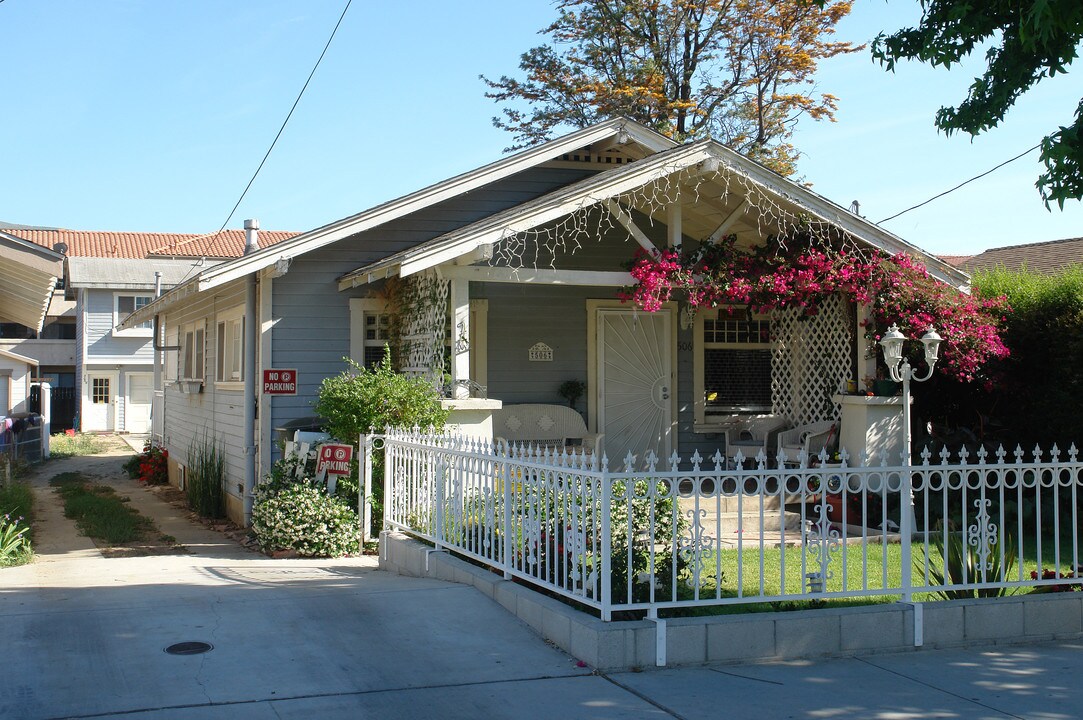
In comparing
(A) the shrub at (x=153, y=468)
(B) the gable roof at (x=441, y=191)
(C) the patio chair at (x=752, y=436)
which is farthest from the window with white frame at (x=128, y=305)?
(C) the patio chair at (x=752, y=436)

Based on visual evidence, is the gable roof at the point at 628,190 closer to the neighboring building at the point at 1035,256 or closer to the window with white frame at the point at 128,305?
the neighboring building at the point at 1035,256

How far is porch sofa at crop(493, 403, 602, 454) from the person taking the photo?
13172mm

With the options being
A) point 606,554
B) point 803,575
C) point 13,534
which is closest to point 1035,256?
point 803,575

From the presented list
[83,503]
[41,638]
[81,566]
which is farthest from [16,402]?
[41,638]

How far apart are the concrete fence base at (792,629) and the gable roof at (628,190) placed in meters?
4.35

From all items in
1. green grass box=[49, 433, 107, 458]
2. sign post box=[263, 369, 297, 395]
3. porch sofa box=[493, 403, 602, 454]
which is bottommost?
green grass box=[49, 433, 107, 458]

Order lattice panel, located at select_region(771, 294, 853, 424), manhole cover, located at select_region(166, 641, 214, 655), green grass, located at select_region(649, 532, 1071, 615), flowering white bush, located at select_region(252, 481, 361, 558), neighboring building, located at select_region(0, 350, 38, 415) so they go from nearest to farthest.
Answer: manhole cover, located at select_region(166, 641, 214, 655) → green grass, located at select_region(649, 532, 1071, 615) → flowering white bush, located at select_region(252, 481, 361, 558) → lattice panel, located at select_region(771, 294, 853, 424) → neighboring building, located at select_region(0, 350, 38, 415)

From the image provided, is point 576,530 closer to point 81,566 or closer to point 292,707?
point 292,707

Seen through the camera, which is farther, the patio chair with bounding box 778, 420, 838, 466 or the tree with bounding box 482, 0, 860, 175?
the tree with bounding box 482, 0, 860, 175

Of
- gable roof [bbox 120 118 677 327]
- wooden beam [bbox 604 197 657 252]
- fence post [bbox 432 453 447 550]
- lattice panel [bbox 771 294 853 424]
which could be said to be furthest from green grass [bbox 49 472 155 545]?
lattice panel [bbox 771 294 853 424]

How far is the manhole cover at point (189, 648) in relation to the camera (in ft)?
19.5

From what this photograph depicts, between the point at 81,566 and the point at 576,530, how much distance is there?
6.09 m

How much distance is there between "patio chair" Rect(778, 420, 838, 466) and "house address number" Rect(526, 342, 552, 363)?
3163 millimetres

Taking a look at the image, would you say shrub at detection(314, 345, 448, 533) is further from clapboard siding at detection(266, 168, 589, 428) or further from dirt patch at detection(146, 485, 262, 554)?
dirt patch at detection(146, 485, 262, 554)
